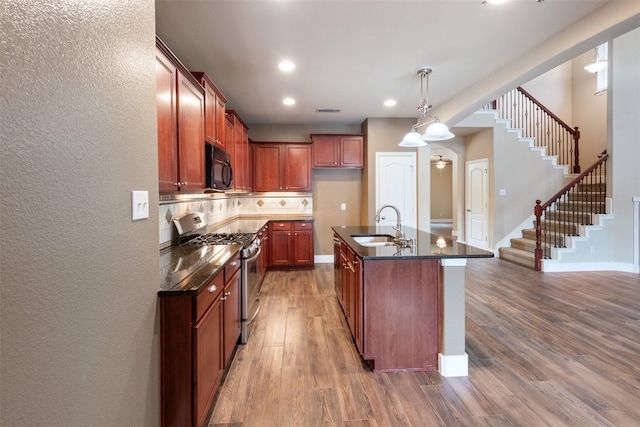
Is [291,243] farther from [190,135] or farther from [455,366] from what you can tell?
[455,366]

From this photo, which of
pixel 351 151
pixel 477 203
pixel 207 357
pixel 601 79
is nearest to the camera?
pixel 207 357

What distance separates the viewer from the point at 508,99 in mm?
6832

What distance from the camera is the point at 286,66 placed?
135 inches

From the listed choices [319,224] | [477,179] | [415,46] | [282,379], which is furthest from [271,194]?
[477,179]

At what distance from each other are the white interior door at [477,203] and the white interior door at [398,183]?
2206 mm

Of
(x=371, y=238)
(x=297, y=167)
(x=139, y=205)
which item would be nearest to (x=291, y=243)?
(x=297, y=167)

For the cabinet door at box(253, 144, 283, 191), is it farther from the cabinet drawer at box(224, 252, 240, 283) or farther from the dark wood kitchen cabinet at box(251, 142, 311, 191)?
the cabinet drawer at box(224, 252, 240, 283)

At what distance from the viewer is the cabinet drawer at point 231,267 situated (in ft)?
7.31

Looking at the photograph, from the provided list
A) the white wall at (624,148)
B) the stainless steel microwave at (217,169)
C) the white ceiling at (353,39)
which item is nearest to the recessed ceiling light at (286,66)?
the white ceiling at (353,39)

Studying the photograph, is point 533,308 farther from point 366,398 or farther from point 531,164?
point 531,164

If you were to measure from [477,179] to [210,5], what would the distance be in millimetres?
6589

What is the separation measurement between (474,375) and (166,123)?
9.12 feet

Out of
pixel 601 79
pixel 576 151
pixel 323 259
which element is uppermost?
pixel 601 79

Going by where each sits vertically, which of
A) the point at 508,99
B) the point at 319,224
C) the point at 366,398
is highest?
the point at 508,99
